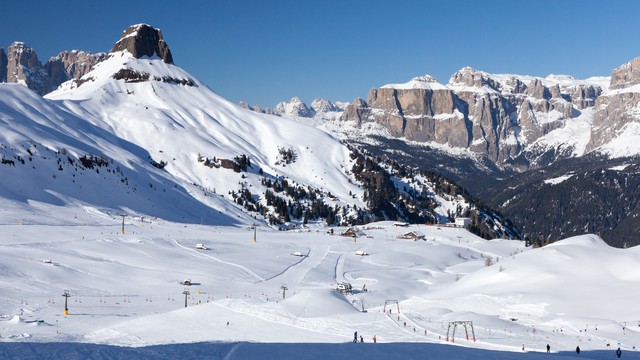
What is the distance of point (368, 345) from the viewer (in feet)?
182

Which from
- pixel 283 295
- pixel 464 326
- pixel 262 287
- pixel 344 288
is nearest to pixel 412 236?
pixel 344 288

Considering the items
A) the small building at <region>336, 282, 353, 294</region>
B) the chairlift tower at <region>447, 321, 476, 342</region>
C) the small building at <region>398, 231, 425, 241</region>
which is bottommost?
the chairlift tower at <region>447, 321, 476, 342</region>

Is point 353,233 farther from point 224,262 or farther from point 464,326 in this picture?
point 464,326

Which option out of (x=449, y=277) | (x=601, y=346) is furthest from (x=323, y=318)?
(x=449, y=277)

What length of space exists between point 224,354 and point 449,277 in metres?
79.1

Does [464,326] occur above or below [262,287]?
below

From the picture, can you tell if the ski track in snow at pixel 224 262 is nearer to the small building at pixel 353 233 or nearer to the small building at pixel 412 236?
the small building at pixel 353 233

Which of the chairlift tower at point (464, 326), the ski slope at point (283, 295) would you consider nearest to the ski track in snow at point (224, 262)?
the ski slope at point (283, 295)

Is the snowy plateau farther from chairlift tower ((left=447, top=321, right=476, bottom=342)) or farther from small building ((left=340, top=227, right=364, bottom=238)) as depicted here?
small building ((left=340, top=227, right=364, bottom=238))

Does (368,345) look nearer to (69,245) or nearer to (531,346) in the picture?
(531,346)

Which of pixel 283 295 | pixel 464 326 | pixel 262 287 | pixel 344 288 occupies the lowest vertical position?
pixel 464 326

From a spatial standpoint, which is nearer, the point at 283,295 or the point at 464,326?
the point at 464,326

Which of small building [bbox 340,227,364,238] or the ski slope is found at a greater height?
small building [bbox 340,227,364,238]

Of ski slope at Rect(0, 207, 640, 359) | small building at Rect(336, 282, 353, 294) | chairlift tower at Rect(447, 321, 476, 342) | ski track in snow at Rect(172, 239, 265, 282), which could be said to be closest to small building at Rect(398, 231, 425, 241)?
ski slope at Rect(0, 207, 640, 359)
